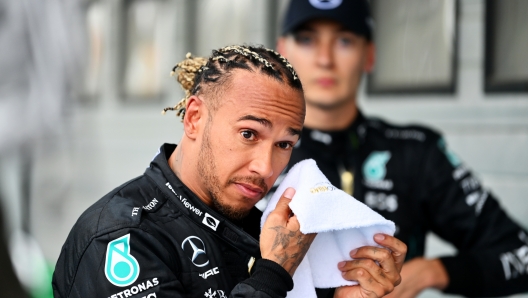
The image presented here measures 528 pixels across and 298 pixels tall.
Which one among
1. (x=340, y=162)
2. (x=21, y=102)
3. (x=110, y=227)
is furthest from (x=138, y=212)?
(x=21, y=102)

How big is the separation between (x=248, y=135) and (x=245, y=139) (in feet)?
0.06

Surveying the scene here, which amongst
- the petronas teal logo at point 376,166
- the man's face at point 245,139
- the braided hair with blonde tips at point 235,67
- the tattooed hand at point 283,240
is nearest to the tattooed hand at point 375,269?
the tattooed hand at point 283,240

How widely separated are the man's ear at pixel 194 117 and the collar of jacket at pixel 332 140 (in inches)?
43.7

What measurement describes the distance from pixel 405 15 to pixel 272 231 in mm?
2650

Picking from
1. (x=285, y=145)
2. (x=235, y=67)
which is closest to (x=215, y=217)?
(x=285, y=145)

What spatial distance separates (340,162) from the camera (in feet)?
9.12

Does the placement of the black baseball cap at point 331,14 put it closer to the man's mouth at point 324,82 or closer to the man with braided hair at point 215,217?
the man's mouth at point 324,82

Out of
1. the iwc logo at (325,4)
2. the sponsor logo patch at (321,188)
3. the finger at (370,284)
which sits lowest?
the finger at (370,284)

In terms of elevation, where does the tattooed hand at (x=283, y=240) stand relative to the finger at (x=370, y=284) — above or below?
above

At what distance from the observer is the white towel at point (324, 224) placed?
5.22 ft

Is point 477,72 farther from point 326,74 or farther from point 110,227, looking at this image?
point 110,227

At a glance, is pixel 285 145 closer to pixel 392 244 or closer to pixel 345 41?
pixel 392 244

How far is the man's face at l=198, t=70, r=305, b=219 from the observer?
5.31 feet

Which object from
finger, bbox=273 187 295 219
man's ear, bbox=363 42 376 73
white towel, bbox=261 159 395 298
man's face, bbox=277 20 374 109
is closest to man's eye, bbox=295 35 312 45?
man's face, bbox=277 20 374 109
